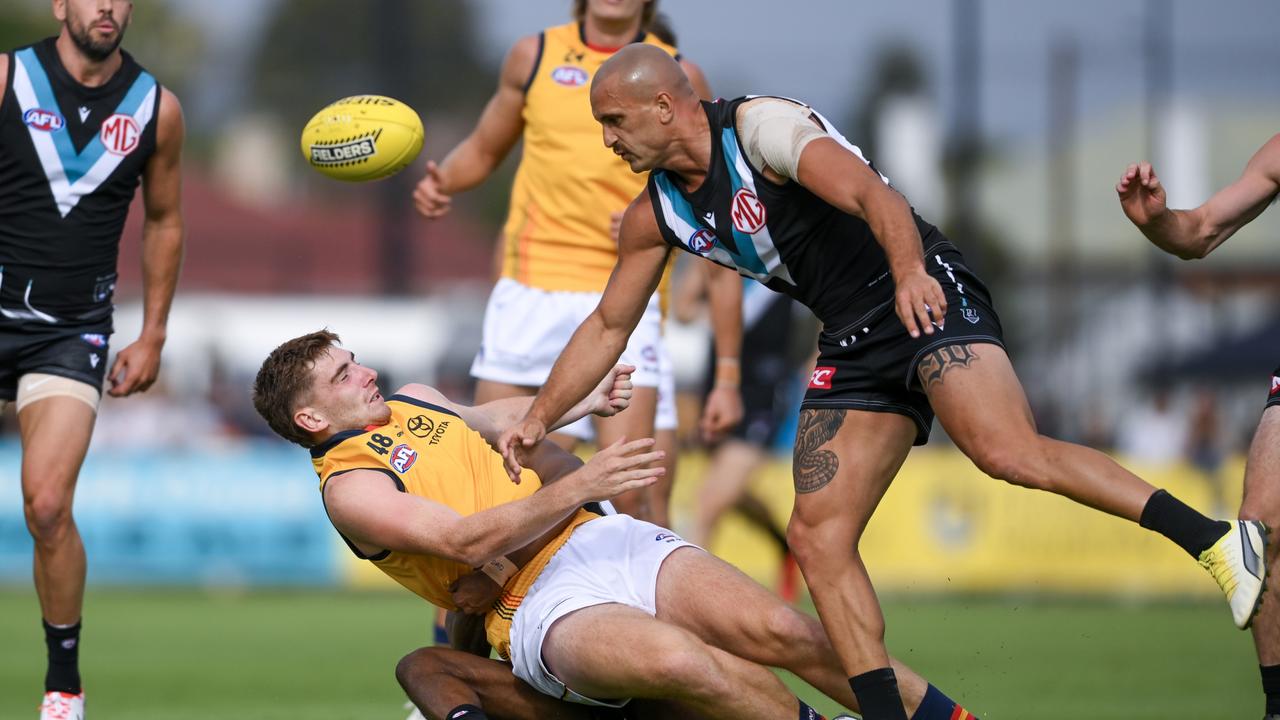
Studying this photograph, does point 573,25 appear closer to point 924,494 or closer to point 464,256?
point 924,494

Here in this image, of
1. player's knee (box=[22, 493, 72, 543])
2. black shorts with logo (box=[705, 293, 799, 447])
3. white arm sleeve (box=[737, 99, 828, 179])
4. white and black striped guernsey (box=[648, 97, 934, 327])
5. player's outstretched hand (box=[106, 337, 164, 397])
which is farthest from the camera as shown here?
black shorts with logo (box=[705, 293, 799, 447])

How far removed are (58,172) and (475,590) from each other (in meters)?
2.76

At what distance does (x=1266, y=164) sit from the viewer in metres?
5.80

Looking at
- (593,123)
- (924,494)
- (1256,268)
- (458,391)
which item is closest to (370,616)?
(924,494)

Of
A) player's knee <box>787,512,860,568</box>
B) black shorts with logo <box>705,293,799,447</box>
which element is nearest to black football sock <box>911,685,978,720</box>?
player's knee <box>787,512,860,568</box>

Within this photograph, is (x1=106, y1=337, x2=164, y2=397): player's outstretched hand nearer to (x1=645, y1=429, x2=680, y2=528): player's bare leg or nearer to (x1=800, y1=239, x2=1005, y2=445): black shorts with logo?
(x1=645, y1=429, x2=680, y2=528): player's bare leg

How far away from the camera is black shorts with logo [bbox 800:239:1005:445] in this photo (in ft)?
17.2

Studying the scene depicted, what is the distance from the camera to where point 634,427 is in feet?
23.5

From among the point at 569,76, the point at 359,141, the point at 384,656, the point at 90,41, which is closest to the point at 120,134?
the point at 90,41

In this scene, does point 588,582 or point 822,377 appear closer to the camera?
point 588,582

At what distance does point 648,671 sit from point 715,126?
1907 millimetres

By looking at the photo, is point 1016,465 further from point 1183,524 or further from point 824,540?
point 824,540

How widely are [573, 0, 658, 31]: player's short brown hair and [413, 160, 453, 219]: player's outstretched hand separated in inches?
39.4

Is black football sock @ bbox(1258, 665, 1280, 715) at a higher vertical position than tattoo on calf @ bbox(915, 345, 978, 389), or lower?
lower
